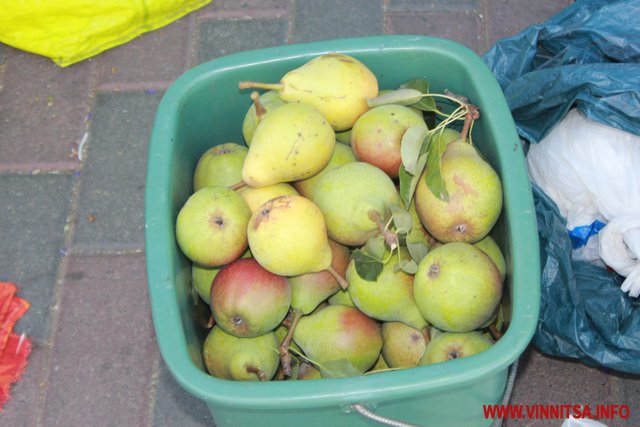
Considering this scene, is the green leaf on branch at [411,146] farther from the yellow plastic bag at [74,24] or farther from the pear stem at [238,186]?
the yellow plastic bag at [74,24]

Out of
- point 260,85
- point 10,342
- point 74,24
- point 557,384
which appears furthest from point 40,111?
point 557,384

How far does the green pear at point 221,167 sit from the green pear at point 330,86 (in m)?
0.13

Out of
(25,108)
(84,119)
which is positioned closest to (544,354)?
(84,119)

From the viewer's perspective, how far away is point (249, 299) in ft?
4.42

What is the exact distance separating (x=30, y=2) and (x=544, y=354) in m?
1.77

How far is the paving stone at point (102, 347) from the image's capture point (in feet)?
6.30

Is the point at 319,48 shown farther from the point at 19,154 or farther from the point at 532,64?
the point at 19,154

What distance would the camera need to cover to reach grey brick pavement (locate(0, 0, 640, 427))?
6.31 ft

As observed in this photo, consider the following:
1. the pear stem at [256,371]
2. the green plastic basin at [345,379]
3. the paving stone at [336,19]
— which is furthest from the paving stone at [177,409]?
the paving stone at [336,19]

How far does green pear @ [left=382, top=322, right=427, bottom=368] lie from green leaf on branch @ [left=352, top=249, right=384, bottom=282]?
5.9 inches

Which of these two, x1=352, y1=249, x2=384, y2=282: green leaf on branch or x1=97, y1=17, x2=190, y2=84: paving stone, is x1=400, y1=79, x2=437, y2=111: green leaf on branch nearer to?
x1=352, y1=249, x2=384, y2=282: green leaf on branch

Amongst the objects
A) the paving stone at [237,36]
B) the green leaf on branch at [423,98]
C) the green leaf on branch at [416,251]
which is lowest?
the paving stone at [237,36]

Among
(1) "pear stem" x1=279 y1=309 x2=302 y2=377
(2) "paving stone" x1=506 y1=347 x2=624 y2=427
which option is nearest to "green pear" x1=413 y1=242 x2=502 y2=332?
(1) "pear stem" x1=279 y1=309 x2=302 y2=377

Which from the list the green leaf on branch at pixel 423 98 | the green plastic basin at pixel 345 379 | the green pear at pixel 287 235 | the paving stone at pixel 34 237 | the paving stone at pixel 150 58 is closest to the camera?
the green plastic basin at pixel 345 379
